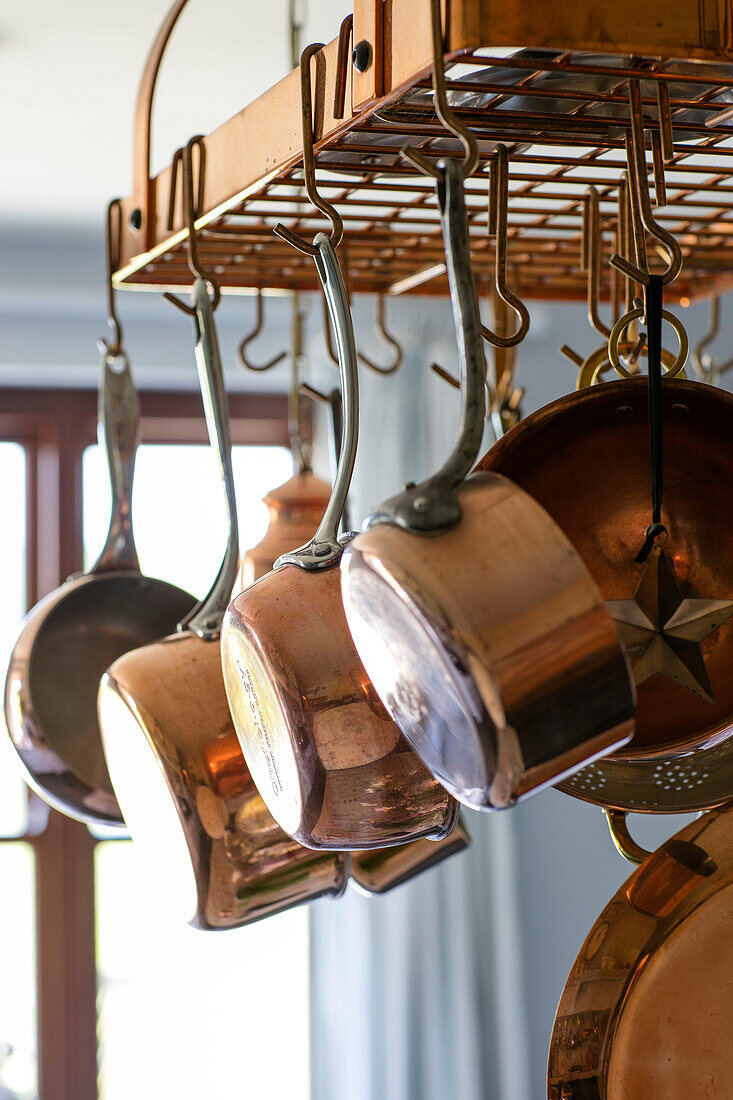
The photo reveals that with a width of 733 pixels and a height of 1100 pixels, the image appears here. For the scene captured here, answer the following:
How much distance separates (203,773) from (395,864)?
0.73ft

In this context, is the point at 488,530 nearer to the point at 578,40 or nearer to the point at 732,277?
the point at 578,40

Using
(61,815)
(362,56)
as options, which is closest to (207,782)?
(362,56)

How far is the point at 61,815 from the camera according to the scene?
79.8 inches

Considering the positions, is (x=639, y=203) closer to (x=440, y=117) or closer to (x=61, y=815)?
(x=440, y=117)

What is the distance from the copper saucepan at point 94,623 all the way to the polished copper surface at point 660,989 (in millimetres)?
370

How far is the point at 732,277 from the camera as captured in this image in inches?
31.6

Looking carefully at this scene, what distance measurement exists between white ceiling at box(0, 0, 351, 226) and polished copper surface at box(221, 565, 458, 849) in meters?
0.70

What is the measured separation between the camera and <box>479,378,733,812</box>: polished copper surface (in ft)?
1.71

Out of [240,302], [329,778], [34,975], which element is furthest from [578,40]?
[34,975]

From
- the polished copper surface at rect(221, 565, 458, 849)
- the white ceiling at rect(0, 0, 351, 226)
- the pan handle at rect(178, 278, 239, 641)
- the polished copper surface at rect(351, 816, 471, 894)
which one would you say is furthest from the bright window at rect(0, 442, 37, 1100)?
the polished copper surface at rect(221, 565, 458, 849)

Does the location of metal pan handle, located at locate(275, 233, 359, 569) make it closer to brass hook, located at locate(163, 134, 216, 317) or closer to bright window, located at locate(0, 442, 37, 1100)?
brass hook, located at locate(163, 134, 216, 317)

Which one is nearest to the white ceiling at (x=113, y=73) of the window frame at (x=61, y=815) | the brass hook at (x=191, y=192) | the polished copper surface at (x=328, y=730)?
the brass hook at (x=191, y=192)

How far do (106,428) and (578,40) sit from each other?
1.79ft

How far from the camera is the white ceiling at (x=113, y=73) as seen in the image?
3.38ft
